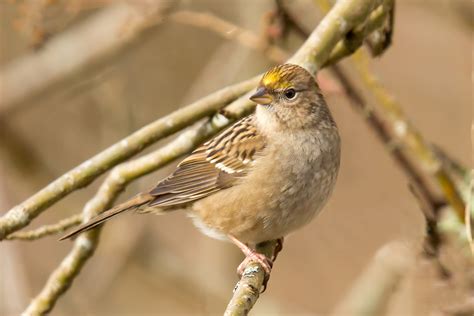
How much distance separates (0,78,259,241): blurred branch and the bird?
0.22 metres

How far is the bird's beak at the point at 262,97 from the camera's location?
3625 millimetres

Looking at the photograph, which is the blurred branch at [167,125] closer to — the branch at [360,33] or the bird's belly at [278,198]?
the branch at [360,33]

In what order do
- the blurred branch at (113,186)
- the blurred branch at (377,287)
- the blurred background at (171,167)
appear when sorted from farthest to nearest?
1. the blurred background at (171,167)
2. the blurred branch at (377,287)
3. the blurred branch at (113,186)

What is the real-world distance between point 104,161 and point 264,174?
Answer: 2.69 feet

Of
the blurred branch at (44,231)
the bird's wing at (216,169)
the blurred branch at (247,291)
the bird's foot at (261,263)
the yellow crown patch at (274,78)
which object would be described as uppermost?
the yellow crown patch at (274,78)

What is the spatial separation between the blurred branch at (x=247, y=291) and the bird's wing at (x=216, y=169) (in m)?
0.78

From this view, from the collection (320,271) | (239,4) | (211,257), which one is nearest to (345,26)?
(239,4)

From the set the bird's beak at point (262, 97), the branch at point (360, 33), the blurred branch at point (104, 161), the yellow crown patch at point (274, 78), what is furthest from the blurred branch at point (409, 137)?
the blurred branch at point (104, 161)

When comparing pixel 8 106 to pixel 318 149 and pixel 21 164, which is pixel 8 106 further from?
pixel 318 149

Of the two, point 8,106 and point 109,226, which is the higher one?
point 8,106

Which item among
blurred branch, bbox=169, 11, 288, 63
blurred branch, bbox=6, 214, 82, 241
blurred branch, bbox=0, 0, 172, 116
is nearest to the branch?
blurred branch, bbox=169, 11, 288, 63

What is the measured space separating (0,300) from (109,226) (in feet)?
3.31

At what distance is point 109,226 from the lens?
6117 millimetres

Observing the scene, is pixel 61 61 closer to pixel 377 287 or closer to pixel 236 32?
pixel 236 32
